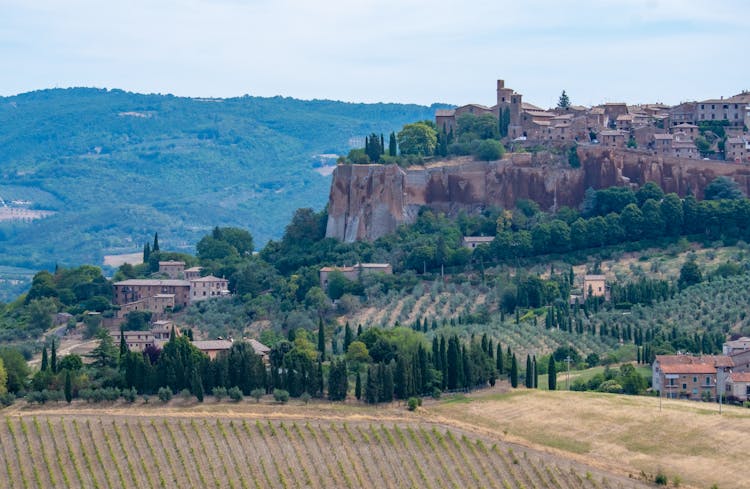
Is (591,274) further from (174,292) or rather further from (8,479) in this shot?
(8,479)

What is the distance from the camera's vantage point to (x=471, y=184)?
11388 centimetres

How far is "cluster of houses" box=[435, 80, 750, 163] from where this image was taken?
113500 millimetres

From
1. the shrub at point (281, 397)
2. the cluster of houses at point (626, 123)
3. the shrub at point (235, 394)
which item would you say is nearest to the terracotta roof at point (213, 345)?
the shrub at point (235, 394)

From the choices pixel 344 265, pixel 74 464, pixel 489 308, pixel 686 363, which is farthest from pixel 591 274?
pixel 74 464

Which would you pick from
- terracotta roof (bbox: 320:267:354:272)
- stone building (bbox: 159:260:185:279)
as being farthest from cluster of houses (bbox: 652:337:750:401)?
stone building (bbox: 159:260:185:279)

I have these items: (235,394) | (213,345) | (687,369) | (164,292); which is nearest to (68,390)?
(235,394)

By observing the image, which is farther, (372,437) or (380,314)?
(380,314)

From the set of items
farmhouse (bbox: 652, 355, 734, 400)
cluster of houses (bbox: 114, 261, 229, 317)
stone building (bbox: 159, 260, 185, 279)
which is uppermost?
stone building (bbox: 159, 260, 185, 279)

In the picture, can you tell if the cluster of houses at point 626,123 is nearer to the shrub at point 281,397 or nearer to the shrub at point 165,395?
the shrub at point 281,397

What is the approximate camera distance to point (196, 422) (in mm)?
70438

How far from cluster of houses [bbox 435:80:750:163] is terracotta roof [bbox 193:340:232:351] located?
35096 mm

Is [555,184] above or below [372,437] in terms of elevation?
above

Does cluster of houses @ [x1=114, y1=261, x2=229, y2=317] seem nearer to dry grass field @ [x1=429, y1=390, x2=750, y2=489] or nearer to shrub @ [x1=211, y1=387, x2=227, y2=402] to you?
shrub @ [x1=211, y1=387, x2=227, y2=402]

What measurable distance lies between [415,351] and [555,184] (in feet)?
114
